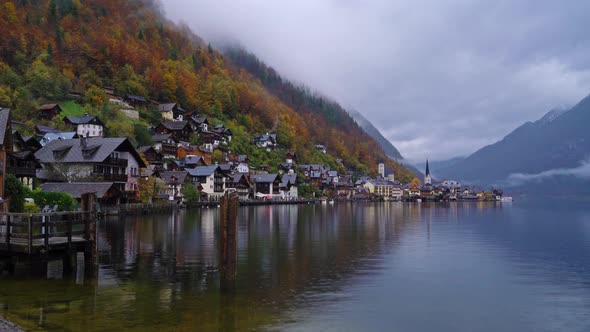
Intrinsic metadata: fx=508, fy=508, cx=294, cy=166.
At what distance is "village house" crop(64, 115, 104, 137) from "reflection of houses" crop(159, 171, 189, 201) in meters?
19.4

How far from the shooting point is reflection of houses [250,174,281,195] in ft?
520

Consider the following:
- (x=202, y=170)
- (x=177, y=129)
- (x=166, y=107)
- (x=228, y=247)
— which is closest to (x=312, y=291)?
(x=228, y=247)

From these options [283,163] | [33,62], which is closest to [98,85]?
[33,62]

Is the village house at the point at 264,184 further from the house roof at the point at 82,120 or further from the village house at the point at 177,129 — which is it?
the house roof at the point at 82,120

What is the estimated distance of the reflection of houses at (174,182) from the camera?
108562mm

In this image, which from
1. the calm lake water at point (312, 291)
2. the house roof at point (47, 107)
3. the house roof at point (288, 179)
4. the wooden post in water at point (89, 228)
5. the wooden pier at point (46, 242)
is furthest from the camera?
the house roof at point (288, 179)

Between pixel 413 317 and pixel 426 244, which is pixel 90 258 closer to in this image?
pixel 413 317

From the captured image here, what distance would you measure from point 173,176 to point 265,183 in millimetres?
49864

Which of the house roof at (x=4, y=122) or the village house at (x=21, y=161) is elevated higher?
the house roof at (x=4, y=122)

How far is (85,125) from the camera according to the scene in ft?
378

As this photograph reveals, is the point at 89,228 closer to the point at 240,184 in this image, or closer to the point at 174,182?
the point at 174,182

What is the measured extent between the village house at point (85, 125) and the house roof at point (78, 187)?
156 feet

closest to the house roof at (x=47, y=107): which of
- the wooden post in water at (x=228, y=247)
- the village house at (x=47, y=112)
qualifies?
the village house at (x=47, y=112)

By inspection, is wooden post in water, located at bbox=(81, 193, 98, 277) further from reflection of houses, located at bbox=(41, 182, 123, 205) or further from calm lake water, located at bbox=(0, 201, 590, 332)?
reflection of houses, located at bbox=(41, 182, 123, 205)
